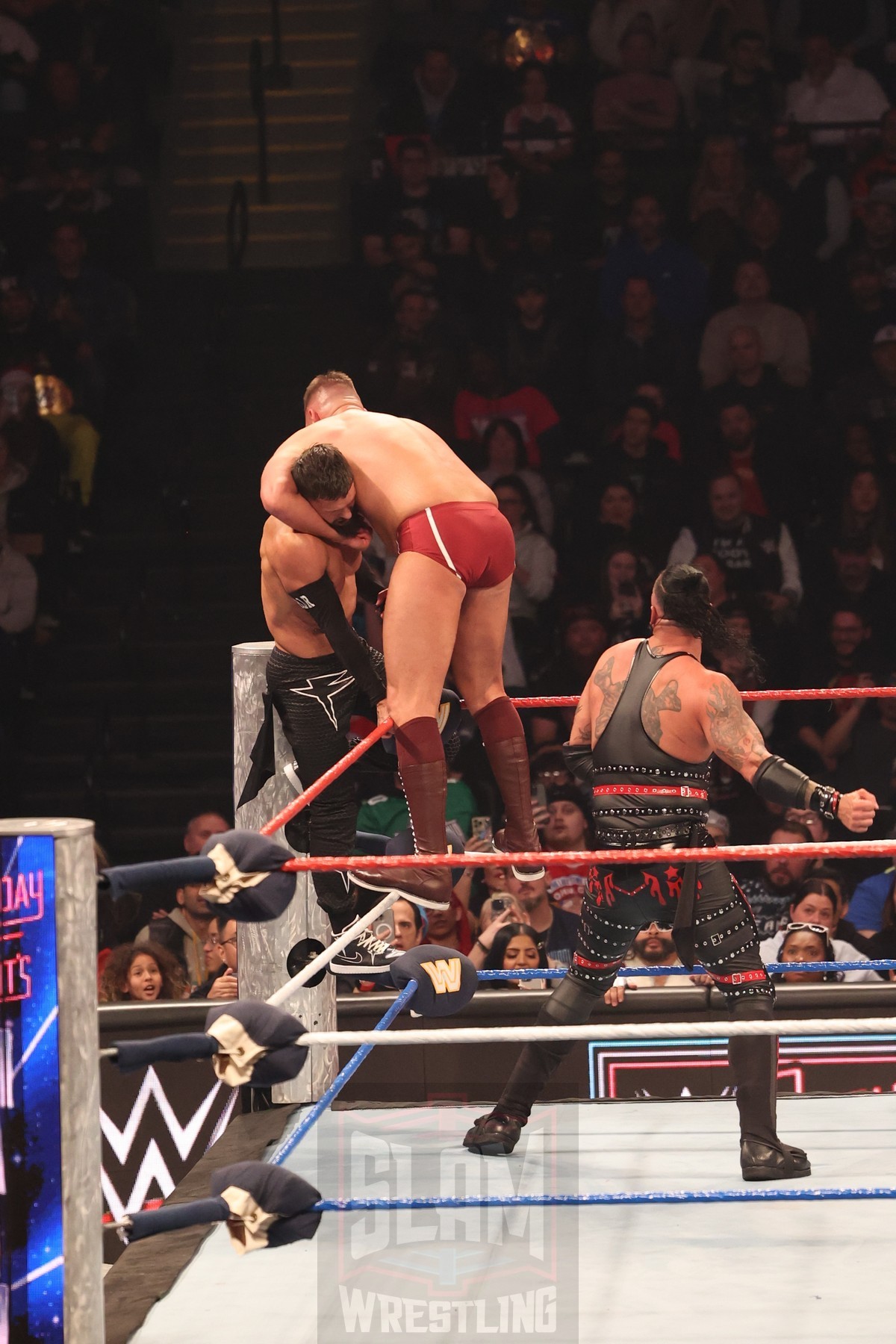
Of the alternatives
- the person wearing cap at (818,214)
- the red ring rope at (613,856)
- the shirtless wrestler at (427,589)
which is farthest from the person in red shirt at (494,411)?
the red ring rope at (613,856)

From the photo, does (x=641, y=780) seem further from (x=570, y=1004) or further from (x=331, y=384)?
(x=331, y=384)

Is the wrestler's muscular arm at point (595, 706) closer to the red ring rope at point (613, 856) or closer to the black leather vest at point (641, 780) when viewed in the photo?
the black leather vest at point (641, 780)

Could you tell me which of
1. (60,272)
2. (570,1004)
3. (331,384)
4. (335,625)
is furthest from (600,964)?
(60,272)

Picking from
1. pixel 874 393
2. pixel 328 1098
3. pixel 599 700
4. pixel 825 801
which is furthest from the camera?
pixel 874 393

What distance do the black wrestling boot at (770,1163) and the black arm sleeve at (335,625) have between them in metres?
1.13

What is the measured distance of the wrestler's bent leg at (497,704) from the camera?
3.04m

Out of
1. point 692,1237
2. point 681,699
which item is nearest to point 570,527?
→ point 681,699

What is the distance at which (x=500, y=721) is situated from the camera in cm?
312

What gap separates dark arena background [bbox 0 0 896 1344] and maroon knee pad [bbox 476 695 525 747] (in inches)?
0.5

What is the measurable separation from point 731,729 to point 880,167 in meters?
4.89

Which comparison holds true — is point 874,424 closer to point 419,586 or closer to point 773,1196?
point 419,586

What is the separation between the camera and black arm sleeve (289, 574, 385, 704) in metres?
3.08

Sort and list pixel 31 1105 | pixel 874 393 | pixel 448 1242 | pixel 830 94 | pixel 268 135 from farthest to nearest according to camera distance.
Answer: pixel 268 135
pixel 830 94
pixel 874 393
pixel 448 1242
pixel 31 1105

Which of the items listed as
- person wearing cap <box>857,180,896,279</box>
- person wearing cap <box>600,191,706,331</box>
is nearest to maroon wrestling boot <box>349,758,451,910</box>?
person wearing cap <box>600,191,706,331</box>
